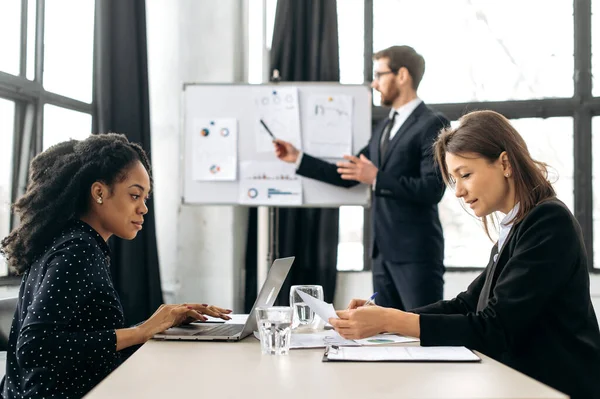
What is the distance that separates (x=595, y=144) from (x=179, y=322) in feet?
9.61

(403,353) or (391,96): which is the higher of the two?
(391,96)

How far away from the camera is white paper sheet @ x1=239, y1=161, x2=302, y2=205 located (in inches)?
139

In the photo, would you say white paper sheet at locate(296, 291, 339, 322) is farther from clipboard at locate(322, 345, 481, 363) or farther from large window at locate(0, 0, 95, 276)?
large window at locate(0, 0, 95, 276)

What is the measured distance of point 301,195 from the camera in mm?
3529

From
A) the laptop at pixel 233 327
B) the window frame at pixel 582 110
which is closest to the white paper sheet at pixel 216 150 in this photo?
the window frame at pixel 582 110

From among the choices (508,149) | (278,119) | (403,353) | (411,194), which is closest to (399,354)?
(403,353)

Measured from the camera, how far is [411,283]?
3.00 meters

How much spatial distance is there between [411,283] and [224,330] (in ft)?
4.86

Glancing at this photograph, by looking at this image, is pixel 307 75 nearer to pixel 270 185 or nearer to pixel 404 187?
pixel 270 185

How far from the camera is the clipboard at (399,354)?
1.28 m

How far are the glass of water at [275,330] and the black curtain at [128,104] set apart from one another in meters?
2.26

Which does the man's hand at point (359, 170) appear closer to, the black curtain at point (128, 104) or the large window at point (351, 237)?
the large window at point (351, 237)

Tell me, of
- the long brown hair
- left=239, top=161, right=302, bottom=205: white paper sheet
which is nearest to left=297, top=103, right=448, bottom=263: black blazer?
left=239, top=161, right=302, bottom=205: white paper sheet

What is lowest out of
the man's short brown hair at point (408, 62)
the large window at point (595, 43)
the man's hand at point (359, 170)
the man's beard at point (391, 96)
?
the man's hand at point (359, 170)
